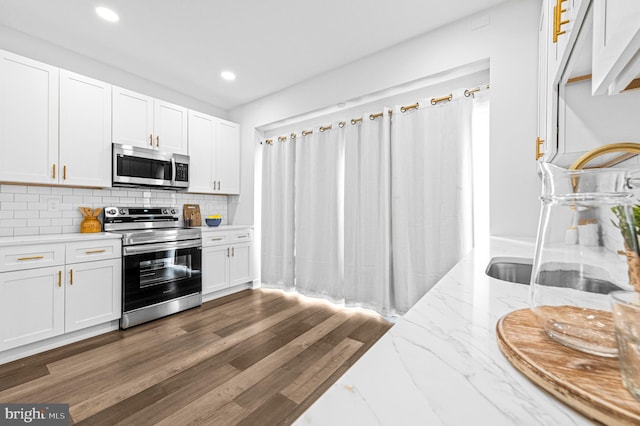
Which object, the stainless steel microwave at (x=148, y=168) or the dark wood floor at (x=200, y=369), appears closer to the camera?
the dark wood floor at (x=200, y=369)

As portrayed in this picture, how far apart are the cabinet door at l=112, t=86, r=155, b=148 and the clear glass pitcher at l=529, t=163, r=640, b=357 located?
3591 millimetres

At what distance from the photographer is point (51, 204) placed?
2672 mm

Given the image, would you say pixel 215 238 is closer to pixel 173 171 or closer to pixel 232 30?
pixel 173 171

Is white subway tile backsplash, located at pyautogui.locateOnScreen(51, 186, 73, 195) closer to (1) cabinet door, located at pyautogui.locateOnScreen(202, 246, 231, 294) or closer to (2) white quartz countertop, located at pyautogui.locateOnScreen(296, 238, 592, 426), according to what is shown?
(1) cabinet door, located at pyautogui.locateOnScreen(202, 246, 231, 294)

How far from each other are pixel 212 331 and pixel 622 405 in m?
2.78

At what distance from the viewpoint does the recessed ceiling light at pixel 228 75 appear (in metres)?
3.27

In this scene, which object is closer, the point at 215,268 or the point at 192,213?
the point at 215,268

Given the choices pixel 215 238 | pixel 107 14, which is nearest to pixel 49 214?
pixel 215 238

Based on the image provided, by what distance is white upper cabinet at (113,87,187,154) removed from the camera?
289 cm

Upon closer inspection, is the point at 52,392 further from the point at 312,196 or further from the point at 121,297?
the point at 312,196

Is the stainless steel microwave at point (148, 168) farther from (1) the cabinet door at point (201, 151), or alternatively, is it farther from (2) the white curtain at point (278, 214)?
(2) the white curtain at point (278, 214)

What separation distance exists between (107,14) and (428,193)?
10.4ft

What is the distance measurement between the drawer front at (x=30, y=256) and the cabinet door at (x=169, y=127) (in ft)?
4.85

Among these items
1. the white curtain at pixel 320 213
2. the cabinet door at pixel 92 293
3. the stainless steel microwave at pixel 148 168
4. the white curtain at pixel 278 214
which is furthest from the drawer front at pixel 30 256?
the white curtain at pixel 320 213
